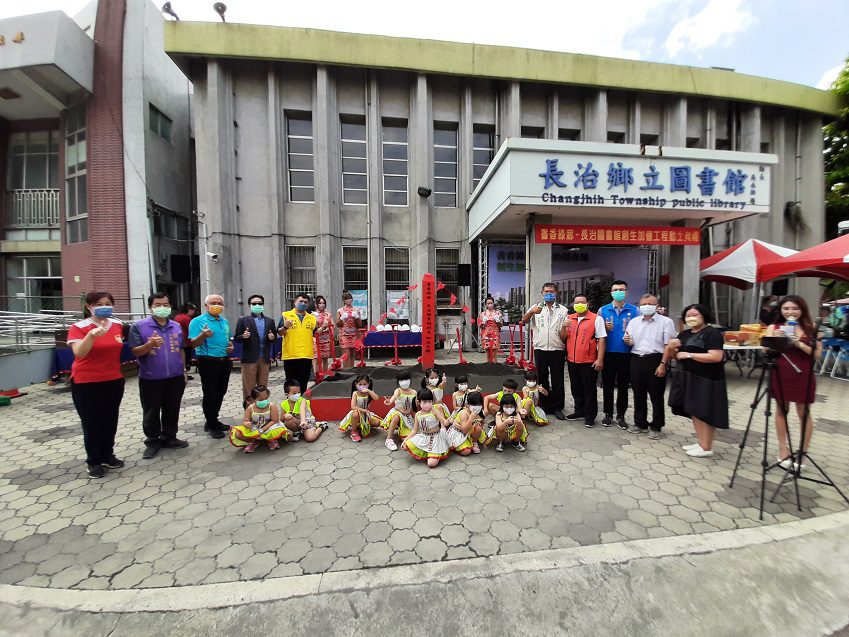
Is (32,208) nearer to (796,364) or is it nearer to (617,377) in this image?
(617,377)

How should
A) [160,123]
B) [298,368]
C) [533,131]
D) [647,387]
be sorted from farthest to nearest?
[533,131], [160,123], [298,368], [647,387]

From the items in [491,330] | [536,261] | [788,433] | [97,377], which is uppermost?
[536,261]

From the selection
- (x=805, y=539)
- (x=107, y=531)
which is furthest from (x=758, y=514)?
(x=107, y=531)

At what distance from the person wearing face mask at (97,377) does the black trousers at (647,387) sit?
554 centimetres

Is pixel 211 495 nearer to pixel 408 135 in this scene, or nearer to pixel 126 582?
pixel 126 582

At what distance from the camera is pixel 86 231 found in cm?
1071

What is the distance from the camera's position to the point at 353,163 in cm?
1069

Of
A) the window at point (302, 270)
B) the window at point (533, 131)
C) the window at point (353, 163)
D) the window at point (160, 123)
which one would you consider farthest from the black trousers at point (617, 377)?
the window at point (160, 123)

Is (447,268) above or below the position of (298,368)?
above

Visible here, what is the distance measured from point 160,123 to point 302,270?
706cm

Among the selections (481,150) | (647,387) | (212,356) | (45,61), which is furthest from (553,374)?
(45,61)

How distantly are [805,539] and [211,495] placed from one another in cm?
448

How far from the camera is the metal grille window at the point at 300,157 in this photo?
34.3 ft

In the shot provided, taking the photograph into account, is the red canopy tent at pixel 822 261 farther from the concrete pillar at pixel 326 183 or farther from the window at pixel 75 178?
the window at pixel 75 178
